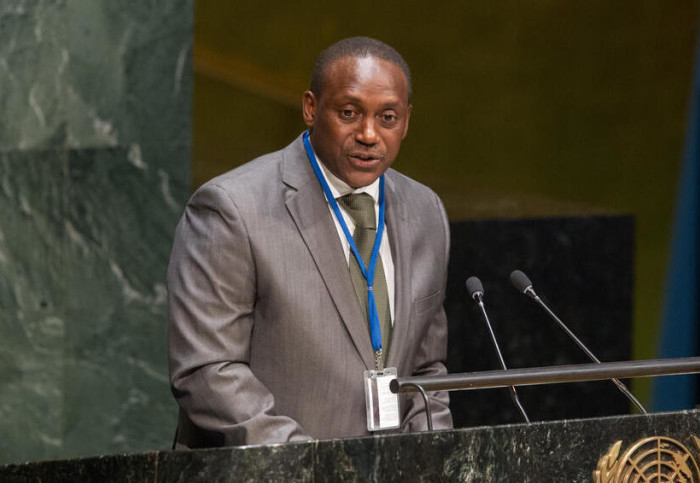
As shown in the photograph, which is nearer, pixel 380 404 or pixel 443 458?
pixel 443 458

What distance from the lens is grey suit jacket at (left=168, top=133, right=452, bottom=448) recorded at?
101 inches

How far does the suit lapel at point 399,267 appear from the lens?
9.04ft

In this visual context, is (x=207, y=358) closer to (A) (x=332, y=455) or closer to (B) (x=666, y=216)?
(A) (x=332, y=455)

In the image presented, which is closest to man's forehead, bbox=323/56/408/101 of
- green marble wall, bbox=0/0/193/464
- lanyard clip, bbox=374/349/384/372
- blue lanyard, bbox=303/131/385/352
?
blue lanyard, bbox=303/131/385/352

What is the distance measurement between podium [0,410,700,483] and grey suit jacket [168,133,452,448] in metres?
0.51

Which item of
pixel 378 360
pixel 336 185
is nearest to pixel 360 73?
pixel 336 185

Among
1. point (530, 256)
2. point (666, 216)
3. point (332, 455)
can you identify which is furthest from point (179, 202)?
point (332, 455)

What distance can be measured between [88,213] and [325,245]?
7.58ft

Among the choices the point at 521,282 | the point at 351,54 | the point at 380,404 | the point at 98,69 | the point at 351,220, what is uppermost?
the point at 351,54

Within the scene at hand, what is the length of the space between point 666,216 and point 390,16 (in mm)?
1401

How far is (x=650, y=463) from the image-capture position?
7.11ft

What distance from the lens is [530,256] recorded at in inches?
191

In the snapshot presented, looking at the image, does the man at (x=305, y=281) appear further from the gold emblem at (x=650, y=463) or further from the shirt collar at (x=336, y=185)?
the gold emblem at (x=650, y=463)

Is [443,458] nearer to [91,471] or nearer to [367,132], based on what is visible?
[91,471]
